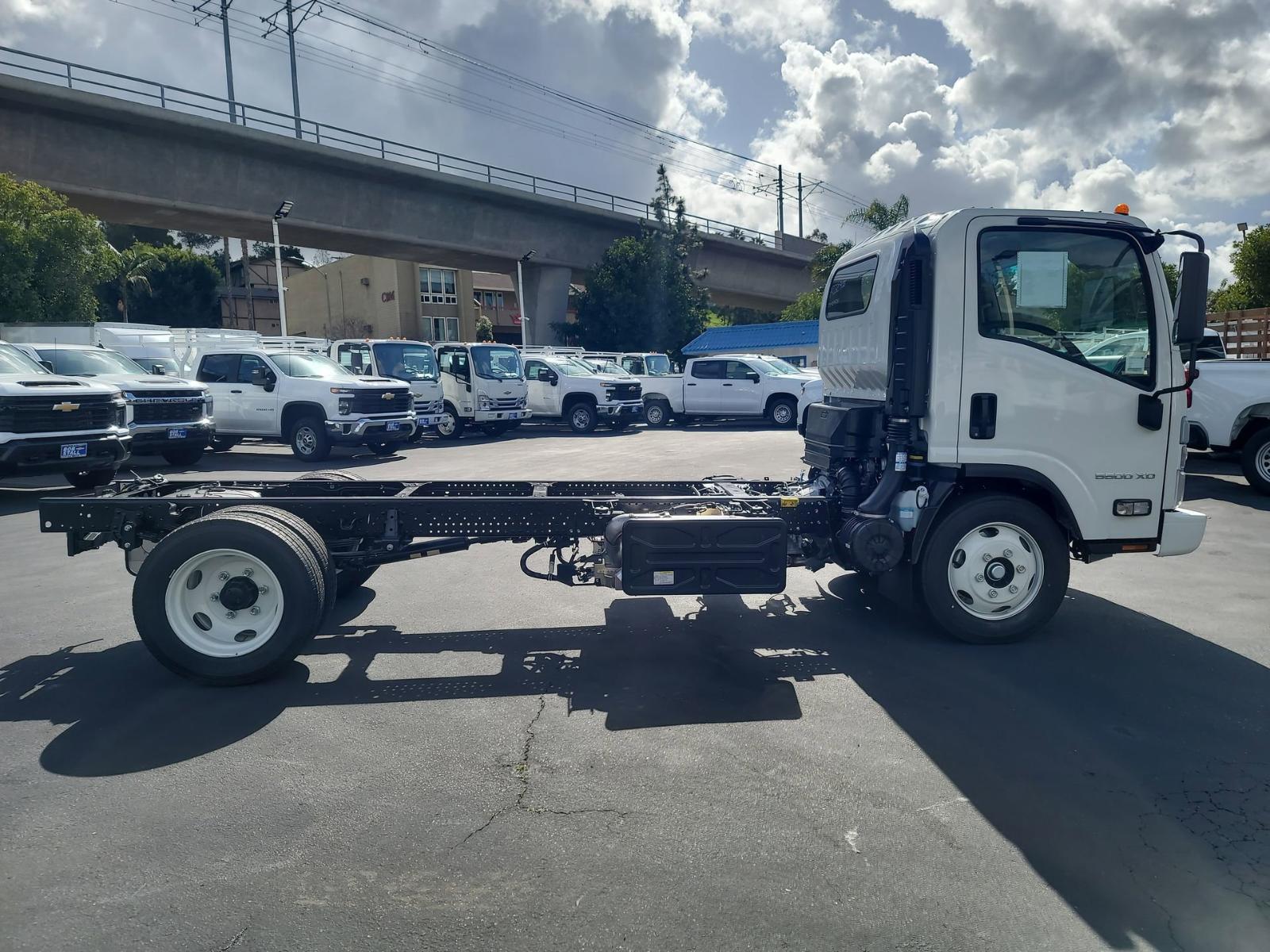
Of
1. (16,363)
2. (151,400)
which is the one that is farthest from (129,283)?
(16,363)

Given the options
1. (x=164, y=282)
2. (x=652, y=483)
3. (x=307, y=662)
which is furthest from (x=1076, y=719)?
(x=164, y=282)

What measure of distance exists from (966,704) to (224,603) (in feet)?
13.8

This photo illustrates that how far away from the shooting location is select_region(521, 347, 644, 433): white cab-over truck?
23.2 m

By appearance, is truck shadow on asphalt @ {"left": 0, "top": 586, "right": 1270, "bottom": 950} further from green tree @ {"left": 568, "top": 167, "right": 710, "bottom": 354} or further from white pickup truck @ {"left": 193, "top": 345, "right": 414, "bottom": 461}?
green tree @ {"left": 568, "top": 167, "right": 710, "bottom": 354}

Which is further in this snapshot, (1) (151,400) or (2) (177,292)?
(2) (177,292)

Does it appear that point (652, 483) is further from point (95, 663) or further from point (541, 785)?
point (95, 663)

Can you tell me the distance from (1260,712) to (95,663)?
668 cm

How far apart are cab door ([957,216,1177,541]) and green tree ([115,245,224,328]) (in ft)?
169

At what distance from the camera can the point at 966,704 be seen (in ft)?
15.2

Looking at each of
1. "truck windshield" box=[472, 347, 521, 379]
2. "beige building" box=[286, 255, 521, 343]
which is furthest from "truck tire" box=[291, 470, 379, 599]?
"beige building" box=[286, 255, 521, 343]

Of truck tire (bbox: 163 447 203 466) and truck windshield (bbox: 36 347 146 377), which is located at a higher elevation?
truck windshield (bbox: 36 347 146 377)

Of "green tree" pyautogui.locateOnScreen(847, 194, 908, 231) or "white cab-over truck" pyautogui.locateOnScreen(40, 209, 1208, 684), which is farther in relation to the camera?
"green tree" pyautogui.locateOnScreen(847, 194, 908, 231)

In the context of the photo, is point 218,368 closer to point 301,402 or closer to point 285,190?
point 301,402

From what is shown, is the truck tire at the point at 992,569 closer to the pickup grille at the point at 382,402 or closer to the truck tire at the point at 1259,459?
the truck tire at the point at 1259,459
